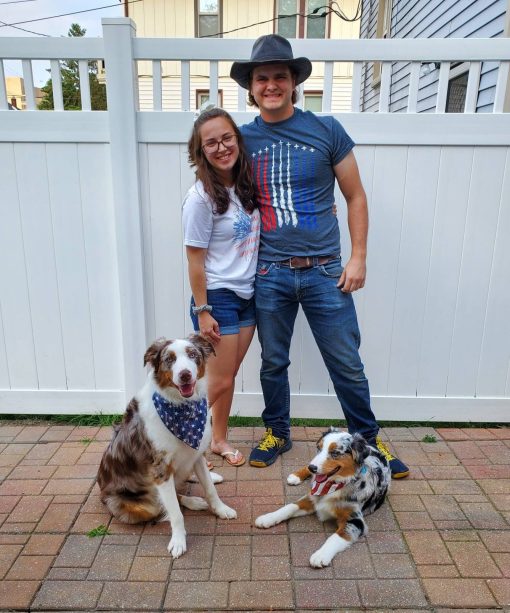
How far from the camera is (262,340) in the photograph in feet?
9.66

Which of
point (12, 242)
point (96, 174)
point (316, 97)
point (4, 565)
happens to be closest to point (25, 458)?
point (4, 565)

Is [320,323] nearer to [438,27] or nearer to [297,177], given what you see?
[297,177]

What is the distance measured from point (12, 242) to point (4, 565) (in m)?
2.11

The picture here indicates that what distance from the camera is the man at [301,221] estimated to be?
255 cm

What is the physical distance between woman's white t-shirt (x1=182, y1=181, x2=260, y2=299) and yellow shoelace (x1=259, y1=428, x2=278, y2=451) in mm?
1038

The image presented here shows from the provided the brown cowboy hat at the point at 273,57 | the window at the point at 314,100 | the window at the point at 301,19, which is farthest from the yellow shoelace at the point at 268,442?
the window at the point at 301,19

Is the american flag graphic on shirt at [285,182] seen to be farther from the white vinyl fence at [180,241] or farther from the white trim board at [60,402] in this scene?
the white trim board at [60,402]

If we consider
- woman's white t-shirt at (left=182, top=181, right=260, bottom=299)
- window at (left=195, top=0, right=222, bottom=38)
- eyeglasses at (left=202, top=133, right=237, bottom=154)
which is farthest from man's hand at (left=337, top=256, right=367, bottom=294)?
window at (left=195, top=0, right=222, bottom=38)

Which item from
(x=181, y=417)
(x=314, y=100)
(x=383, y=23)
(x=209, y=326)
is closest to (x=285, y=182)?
(x=209, y=326)

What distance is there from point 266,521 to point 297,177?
1896 millimetres

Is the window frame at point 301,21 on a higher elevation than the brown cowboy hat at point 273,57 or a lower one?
higher

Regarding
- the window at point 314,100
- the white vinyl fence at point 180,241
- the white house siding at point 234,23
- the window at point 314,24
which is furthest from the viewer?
the window at point 314,24

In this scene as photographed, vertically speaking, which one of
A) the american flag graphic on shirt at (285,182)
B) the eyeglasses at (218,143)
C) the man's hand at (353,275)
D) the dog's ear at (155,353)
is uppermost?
the eyeglasses at (218,143)

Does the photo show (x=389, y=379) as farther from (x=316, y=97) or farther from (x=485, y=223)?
(x=316, y=97)
